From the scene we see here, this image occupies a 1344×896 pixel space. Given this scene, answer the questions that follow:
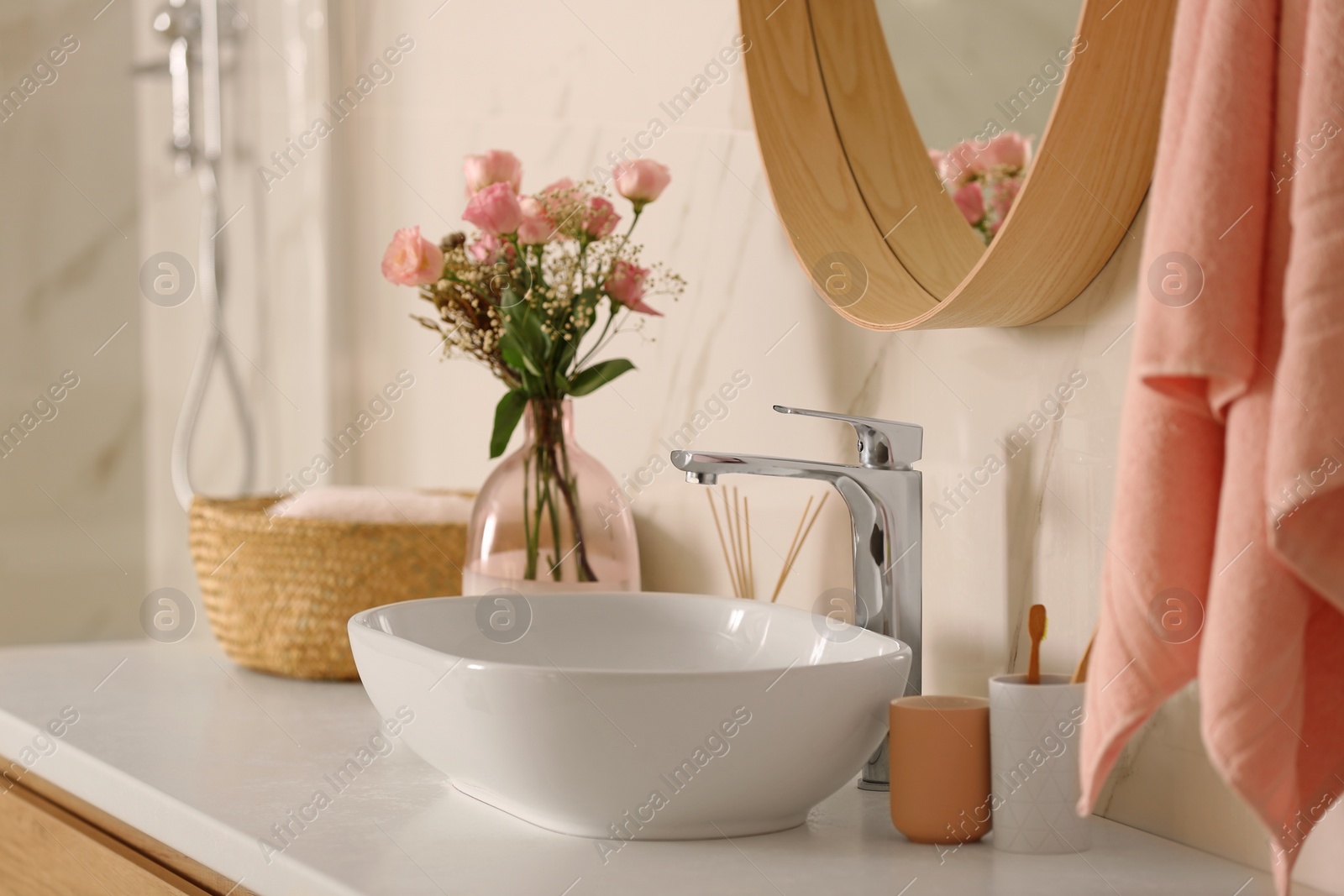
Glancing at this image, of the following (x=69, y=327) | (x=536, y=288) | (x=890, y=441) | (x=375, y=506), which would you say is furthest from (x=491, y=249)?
(x=69, y=327)

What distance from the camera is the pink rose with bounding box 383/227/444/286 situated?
1109mm

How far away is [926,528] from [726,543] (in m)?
0.26

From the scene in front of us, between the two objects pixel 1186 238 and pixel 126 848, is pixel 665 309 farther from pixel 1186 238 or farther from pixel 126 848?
pixel 1186 238

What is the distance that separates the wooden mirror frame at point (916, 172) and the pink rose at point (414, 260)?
0.29m

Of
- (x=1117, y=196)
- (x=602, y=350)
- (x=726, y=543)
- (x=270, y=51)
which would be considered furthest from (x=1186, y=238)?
(x=270, y=51)

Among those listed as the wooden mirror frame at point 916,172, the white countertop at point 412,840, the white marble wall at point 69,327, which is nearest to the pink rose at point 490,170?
the wooden mirror frame at point 916,172

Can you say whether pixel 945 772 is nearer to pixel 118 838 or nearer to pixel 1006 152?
pixel 1006 152

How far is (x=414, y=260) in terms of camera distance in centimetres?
111

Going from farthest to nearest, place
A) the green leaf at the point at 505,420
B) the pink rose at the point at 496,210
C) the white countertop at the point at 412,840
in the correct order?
the green leaf at the point at 505,420
the pink rose at the point at 496,210
the white countertop at the point at 412,840

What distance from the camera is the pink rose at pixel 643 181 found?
1.10 metres

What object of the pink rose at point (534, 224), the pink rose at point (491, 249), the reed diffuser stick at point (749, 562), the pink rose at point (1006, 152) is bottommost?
the reed diffuser stick at point (749, 562)

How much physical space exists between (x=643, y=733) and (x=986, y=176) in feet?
1.44

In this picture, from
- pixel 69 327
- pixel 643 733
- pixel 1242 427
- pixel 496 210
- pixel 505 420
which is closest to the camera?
pixel 1242 427

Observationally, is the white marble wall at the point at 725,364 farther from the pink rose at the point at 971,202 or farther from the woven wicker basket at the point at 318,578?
the woven wicker basket at the point at 318,578
